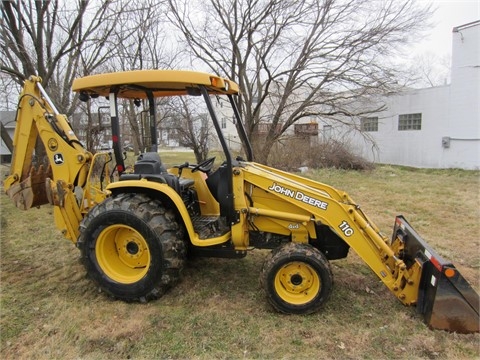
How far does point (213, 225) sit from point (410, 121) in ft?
51.6

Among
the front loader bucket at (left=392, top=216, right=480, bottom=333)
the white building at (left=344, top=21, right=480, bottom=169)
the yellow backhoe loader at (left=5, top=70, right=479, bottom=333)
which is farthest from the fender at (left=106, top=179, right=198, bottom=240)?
the white building at (left=344, top=21, right=480, bottom=169)

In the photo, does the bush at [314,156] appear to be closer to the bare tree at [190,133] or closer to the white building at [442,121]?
the white building at [442,121]

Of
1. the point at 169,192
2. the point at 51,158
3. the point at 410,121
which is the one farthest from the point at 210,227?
the point at 410,121

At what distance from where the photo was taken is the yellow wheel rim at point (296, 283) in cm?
345

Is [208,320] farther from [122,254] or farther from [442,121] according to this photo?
[442,121]

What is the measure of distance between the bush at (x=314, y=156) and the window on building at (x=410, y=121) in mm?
3329

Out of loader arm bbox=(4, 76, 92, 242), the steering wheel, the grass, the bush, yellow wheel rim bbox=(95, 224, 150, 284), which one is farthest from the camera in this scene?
the bush

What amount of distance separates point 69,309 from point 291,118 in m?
11.4

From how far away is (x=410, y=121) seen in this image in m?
16.9

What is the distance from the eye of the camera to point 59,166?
4188 mm

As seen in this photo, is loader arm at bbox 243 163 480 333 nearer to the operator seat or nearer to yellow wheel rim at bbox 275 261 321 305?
yellow wheel rim at bbox 275 261 321 305

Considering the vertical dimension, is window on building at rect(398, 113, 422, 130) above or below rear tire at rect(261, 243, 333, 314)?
above

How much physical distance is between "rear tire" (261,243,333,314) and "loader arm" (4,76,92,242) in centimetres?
238

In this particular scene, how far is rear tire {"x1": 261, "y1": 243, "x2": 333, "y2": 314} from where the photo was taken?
3377mm
